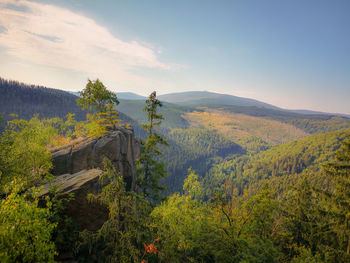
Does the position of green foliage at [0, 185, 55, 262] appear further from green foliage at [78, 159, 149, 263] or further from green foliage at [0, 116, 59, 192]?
green foliage at [0, 116, 59, 192]

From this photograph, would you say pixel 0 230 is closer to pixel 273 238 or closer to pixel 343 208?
pixel 343 208

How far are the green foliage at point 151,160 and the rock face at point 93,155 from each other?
5.71 ft

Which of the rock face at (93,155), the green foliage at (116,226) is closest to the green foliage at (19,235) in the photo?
the green foliage at (116,226)

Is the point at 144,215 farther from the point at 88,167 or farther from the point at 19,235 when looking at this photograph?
the point at 88,167

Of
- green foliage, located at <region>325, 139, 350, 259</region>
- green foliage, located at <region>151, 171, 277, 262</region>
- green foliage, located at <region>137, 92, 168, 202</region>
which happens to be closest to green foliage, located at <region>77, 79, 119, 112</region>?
green foliage, located at <region>137, 92, 168, 202</region>

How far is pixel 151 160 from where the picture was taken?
2114cm

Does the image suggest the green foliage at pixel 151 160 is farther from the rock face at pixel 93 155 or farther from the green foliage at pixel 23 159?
the green foliage at pixel 23 159

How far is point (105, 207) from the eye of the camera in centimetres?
1101

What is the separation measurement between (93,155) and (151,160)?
692 cm

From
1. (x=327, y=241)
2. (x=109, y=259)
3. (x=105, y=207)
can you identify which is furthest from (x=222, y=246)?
(x=327, y=241)

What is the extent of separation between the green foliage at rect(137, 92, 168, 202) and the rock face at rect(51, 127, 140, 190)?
5.71ft

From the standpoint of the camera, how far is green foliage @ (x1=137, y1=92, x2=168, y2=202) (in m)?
21.0

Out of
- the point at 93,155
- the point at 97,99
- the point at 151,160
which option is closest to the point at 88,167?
the point at 93,155

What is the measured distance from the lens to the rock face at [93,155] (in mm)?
16734
